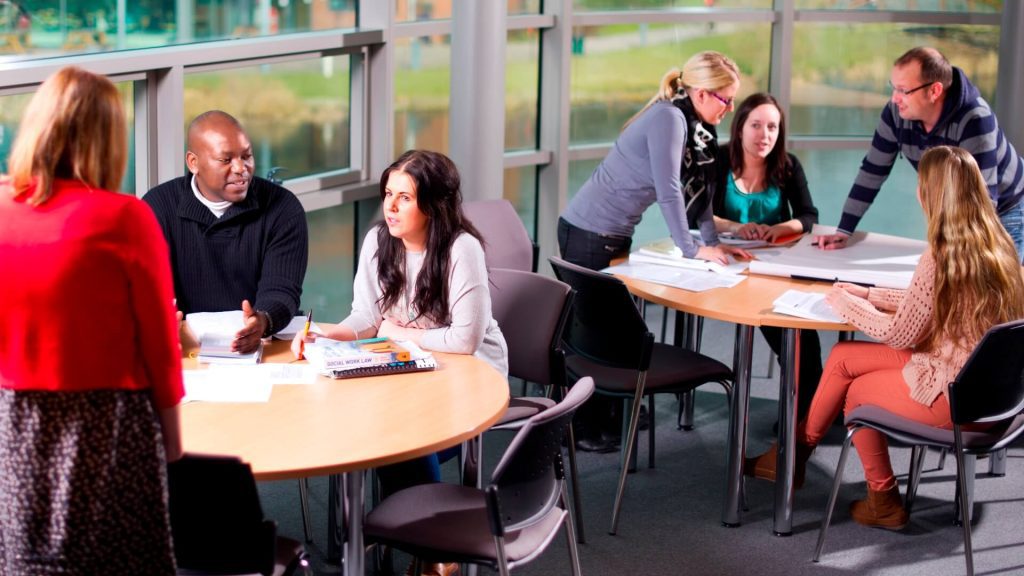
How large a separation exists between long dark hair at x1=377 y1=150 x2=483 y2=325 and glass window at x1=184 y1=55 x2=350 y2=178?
132 centimetres

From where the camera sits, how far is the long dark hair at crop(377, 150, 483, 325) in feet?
11.5

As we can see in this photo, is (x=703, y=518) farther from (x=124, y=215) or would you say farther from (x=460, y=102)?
(x=124, y=215)

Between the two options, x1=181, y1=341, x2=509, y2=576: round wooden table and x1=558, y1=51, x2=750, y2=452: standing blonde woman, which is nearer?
x1=181, y1=341, x2=509, y2=576: round wooden table

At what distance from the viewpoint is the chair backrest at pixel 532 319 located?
3.77m

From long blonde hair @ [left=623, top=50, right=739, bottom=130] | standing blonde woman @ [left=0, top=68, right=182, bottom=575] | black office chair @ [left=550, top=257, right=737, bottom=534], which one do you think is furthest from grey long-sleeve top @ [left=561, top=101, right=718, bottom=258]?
standing blonde woman @ [left=0, top=68, right=182, bottom=575]

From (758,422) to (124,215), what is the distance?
359 centimetres

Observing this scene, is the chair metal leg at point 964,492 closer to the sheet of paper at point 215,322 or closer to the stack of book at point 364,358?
the stack of book at point 364,358

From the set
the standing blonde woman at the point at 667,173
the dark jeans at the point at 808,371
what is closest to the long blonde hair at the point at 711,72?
the standing blonde woman at the point at 667,173

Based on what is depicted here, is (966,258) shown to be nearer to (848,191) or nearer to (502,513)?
(502,513)

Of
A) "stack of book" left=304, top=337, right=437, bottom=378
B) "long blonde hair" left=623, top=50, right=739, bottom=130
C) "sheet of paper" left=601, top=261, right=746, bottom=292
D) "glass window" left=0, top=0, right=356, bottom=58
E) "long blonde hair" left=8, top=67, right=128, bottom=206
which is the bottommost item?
"stack of book" left=304, top=337, right=437, bottom=378

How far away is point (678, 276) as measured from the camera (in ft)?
14.1

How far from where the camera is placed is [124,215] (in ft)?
6.91

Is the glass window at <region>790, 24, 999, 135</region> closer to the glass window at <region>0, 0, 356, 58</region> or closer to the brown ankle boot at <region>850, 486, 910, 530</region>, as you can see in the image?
the glass window at <region>0, 0, 356, 58</region>

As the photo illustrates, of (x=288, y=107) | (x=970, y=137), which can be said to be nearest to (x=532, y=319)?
(x=288, y=107)
